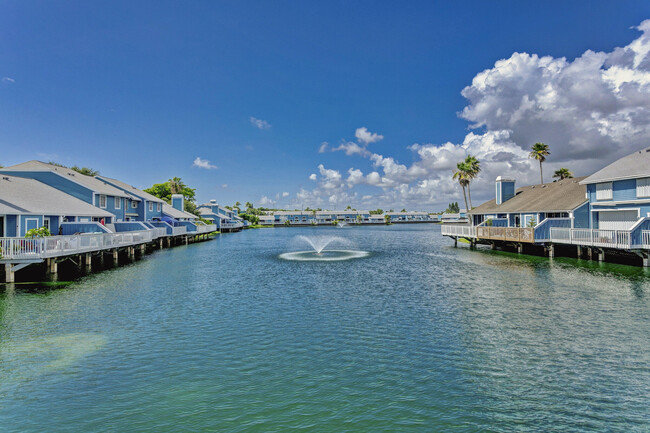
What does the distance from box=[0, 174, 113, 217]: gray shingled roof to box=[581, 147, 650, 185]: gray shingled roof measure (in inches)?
1865

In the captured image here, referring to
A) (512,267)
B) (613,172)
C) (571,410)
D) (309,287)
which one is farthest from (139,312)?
(613,172)

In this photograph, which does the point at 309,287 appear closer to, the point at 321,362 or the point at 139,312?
the point at 139,312

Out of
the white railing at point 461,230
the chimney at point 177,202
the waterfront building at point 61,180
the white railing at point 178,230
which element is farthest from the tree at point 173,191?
the white railing at point 461,230

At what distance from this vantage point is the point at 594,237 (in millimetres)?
32062

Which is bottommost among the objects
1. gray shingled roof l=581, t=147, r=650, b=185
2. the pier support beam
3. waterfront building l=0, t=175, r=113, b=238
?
the pier support beam

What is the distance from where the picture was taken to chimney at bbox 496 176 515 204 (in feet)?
171

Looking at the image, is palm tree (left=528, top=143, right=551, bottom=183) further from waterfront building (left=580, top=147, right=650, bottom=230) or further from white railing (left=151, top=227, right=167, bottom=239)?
white railing (left=151, top=227, right=167, bottom=239)

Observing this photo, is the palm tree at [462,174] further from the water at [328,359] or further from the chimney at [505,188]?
the water at [328,359]

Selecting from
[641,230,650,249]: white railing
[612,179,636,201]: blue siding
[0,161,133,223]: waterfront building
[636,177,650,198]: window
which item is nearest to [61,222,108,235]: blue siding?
[0,161,133,223]: waterfront building

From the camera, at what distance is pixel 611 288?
21.2 meters

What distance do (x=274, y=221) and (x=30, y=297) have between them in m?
162

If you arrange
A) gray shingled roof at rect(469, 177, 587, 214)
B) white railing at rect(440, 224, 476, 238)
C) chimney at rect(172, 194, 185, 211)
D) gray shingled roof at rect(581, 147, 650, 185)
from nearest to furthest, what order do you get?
gray shingled roof at rect(581, 147, 650, 185) → gray shingled roof at rect(469, 177, 587, 214) → white railing at rect(440, 224, 476, 238) → chimney at rect(172, 194, 185, 211)

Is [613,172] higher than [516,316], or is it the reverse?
[613,172]

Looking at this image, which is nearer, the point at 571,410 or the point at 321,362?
the point at 571,410
